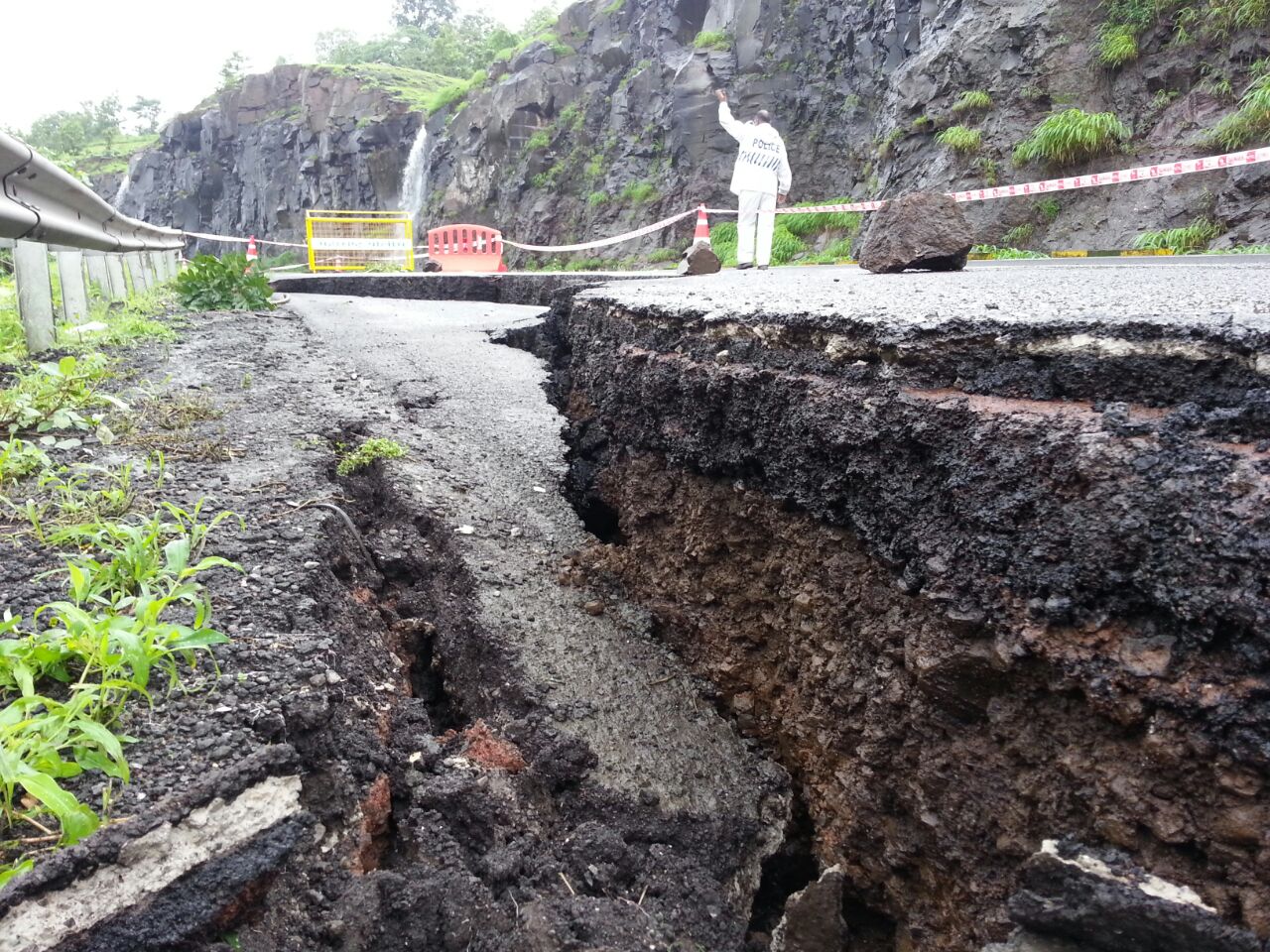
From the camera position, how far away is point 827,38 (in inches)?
711

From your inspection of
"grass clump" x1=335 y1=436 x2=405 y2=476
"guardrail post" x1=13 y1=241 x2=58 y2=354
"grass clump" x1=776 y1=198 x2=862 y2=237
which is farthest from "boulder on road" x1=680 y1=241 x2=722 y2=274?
"grass clump" x1=776 y1=198 x2=862 y2=237

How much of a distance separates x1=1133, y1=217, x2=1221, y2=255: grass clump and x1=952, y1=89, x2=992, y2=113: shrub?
422cm

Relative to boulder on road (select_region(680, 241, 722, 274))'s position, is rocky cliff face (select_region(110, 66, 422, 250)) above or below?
above

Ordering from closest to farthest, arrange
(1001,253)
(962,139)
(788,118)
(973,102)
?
(1001,253), (962,139), (973,102), (788,118)

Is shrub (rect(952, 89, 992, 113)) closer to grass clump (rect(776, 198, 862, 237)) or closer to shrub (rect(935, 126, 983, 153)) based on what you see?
shrub (rect(935, 126, 983, 153))

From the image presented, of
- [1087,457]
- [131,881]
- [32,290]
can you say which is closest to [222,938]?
[131,881]

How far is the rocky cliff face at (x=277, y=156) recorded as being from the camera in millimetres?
33500

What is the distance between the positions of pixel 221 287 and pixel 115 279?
2.39 ft

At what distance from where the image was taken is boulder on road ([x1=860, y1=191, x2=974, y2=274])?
205 inches

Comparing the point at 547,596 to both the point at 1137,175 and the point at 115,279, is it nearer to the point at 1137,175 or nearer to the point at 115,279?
the point at 115,279

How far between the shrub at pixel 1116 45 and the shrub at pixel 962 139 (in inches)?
70.7

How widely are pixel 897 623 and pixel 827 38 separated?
19.5m

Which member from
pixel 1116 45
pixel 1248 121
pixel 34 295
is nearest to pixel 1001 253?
pixel 1248 121

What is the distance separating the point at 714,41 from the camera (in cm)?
2017
